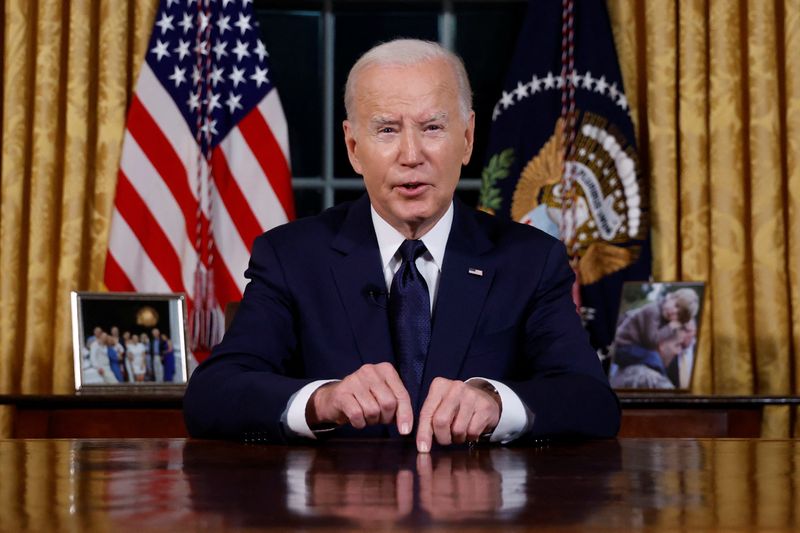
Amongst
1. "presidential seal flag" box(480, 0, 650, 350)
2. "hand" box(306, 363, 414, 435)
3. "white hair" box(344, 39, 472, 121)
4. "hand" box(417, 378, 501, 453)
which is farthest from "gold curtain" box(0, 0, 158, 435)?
"hand" box(417, 378, 501, 453)

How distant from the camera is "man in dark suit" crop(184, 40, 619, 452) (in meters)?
2.11

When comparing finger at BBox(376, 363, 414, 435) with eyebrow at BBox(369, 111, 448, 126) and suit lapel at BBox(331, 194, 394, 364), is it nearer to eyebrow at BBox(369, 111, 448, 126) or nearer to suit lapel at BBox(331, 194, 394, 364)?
suit lapel at BBox(331, 194, 394, 364)

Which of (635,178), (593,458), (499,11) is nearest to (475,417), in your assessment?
(593,458)

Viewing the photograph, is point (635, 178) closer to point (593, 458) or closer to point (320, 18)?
point (320, 18)

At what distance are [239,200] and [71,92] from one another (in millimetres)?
695

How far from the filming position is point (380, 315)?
7.02 feet

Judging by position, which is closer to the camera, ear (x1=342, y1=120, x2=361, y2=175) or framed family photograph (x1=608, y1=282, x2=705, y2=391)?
ear (x1=342, y1=120, x2=361, y2=175)

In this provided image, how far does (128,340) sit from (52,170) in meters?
0.75

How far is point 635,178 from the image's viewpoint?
3.91 meters

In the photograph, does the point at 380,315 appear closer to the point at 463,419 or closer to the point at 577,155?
Result: the point at 463,419

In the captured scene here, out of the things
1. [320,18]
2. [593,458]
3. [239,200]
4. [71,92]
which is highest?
[320,18]

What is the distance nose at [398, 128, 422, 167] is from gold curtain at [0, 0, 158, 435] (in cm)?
197

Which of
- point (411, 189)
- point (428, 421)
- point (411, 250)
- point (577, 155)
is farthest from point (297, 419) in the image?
point (577, 155)

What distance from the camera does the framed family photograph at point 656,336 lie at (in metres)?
3.59
